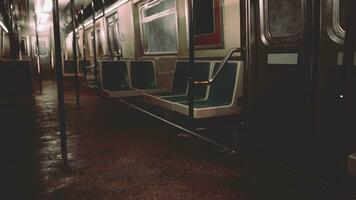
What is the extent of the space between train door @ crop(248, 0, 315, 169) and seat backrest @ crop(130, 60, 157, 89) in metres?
3.98

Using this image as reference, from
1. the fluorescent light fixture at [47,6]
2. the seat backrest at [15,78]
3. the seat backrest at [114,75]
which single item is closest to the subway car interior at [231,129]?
the seat backrest at [15,78]

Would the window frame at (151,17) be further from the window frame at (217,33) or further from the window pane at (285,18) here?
the window pane at (285,18)

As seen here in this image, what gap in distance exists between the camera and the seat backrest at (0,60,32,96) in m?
6.47

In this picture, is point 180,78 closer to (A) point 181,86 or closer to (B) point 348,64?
(A) point 181,86

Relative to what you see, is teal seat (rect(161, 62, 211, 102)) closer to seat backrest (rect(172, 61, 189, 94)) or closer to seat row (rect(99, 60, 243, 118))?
seat row (rect(99, 60, 243, 118))

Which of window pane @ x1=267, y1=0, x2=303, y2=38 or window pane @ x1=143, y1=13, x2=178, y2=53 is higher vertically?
window pane @ x1=143, y1=13, x2=178, y2=53

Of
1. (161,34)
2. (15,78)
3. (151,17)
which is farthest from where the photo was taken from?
(151,17)

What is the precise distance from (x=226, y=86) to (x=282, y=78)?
1.21 metres

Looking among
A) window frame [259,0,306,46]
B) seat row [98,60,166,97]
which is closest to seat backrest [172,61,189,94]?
seat row [98,60,166,97]

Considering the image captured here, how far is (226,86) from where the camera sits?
4188 mm

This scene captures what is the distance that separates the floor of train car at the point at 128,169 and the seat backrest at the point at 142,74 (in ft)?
8.14

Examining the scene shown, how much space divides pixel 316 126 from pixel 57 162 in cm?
242

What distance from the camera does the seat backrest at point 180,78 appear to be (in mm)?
5148

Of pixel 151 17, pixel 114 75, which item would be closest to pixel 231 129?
pixel 114 75
